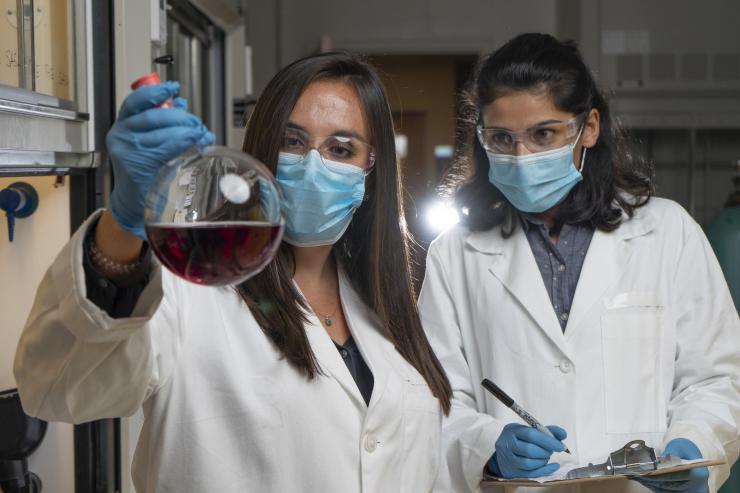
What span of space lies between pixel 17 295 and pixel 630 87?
3.36 m

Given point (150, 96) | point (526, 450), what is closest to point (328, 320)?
point (526, 450)

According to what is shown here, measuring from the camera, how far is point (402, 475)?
4.13 ft

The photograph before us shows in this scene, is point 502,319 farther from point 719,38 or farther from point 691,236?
point 719,38

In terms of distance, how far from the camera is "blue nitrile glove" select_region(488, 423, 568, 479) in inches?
54.9

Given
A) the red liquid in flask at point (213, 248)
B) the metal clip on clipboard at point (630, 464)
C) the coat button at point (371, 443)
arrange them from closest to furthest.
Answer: the red liquid in flask at point (213, 248), the coat button at point (371, 443), the metal clip on clipboard at point (630, 464)

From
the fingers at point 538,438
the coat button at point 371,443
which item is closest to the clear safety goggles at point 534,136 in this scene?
the fingers at point 538,438

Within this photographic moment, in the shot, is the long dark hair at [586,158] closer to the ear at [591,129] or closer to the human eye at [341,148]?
the ear at [591,129]

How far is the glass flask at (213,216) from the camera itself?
74 cm

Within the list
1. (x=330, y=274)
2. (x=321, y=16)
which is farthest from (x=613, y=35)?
(x=330, y=274)

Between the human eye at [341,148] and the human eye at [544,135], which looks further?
the human eye at [544,135]

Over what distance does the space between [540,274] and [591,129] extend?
0.34 metres

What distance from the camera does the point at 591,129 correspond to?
69.4 inches

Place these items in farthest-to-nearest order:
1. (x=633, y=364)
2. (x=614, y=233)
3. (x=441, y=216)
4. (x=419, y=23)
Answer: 1. (x=419, y=23)
2. (x=441, y=216)
3. (x=614, y=233)
4. (x=633, y=364)

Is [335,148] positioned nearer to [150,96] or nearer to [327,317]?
[327,317]
